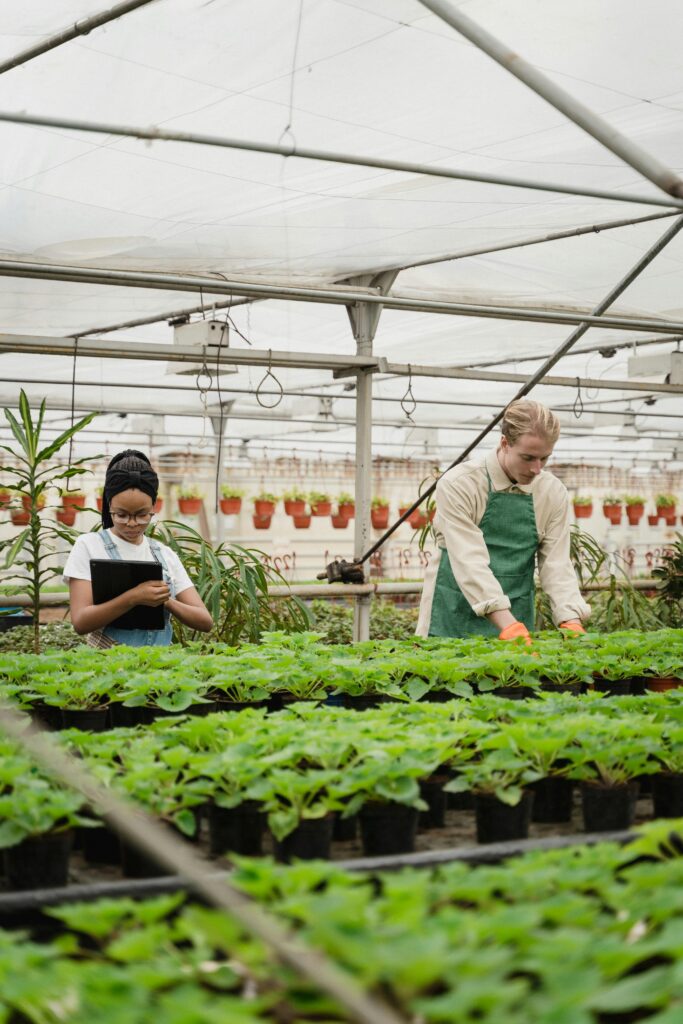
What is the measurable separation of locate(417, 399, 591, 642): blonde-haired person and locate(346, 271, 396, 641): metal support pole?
4.46ft

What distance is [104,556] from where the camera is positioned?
3311 mm

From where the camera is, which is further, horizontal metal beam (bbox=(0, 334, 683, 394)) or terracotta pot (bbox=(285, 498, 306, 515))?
terracotta pot (bbox=(285, 498, 306, 515))

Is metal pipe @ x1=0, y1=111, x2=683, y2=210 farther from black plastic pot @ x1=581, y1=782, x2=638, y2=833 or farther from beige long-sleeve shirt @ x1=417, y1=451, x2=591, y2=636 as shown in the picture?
black plastic pot @ x1=581, y1=782, x2=638, y2=833

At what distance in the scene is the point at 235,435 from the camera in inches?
478

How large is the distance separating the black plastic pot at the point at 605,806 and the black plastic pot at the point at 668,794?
131mm

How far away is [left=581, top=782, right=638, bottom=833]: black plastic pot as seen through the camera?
183 centimetres

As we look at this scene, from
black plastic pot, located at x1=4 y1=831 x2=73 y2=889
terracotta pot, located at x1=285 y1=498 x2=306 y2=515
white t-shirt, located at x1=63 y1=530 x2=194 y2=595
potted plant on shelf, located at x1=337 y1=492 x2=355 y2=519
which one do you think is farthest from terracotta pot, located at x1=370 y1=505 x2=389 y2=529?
black plastic pot, located at x1=4 y1=831 x2=73 y2=889

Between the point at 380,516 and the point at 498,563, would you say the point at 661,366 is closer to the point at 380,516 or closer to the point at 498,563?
the point at 498,563

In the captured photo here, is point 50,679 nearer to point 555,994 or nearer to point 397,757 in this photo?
point 397,757

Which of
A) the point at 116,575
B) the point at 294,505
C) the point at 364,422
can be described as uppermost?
the point at 364,422

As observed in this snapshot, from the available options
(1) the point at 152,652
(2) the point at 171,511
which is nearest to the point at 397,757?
(1) the point at 152,652

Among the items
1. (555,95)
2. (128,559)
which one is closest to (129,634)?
(128,559)

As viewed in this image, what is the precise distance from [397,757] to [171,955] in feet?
2.24

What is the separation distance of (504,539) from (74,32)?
195 cm
